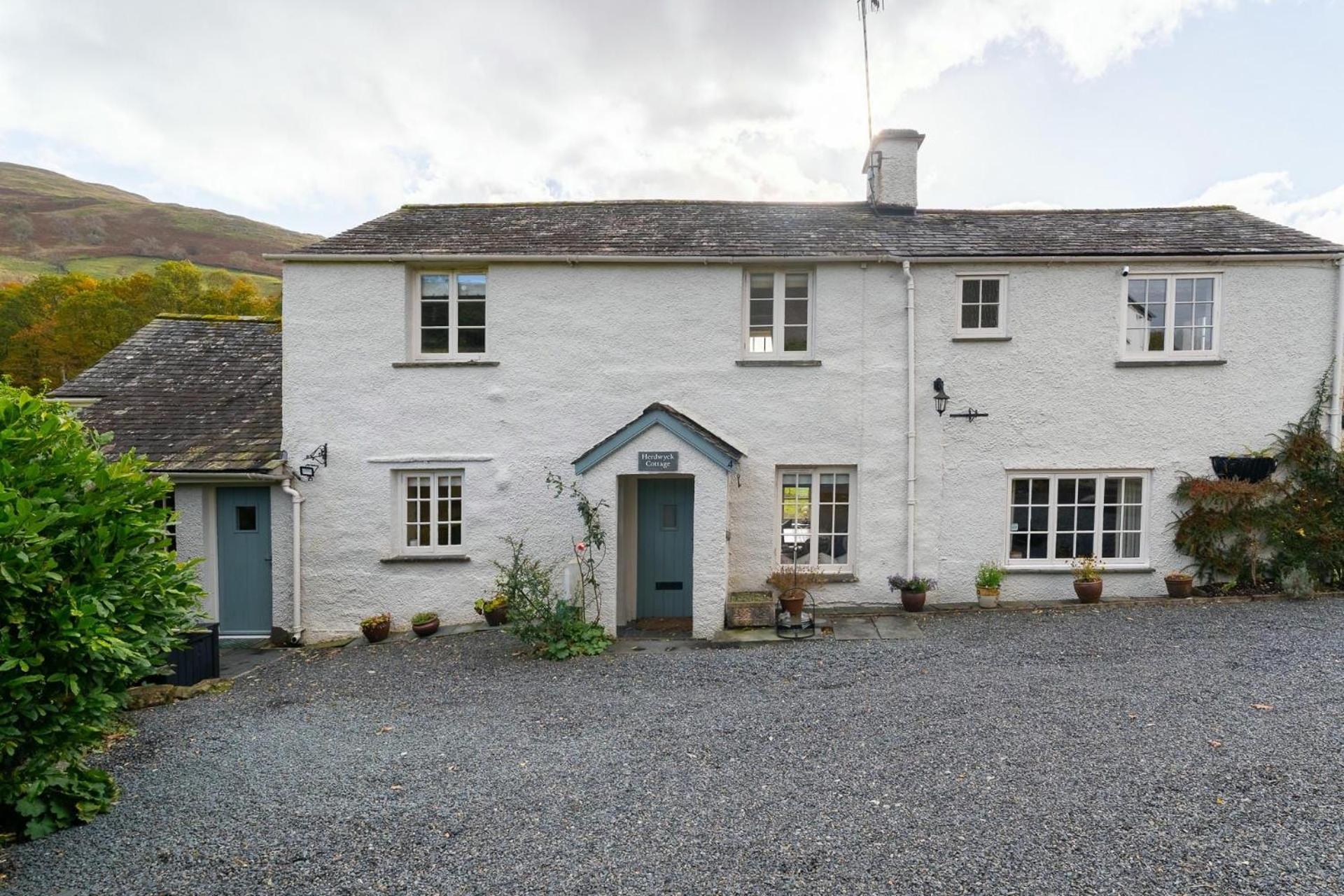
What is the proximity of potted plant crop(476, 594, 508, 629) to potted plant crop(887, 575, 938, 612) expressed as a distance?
6245mm

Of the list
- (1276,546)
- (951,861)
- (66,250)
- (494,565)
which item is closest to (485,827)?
(951,861)

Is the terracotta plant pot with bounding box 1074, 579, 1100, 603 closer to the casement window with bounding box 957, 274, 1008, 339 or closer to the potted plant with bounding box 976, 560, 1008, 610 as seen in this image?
the potted plant with bounding box 976, 560, 1008, 610

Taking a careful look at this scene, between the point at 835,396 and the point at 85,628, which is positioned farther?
the point at 835,396

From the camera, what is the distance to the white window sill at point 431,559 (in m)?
10.5

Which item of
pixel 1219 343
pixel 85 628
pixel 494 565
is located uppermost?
pixel 1219 343

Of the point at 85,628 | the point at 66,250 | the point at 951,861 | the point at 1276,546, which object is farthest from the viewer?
the point at 66,250

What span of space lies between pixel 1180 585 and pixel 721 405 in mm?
7770

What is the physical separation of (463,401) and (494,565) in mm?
2734

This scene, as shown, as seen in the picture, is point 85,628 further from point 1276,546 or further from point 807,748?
point 1276,546

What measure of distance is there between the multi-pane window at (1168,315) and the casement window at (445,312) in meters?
10.7

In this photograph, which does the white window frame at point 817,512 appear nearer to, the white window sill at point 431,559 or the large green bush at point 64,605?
the white window sill at point 431,559

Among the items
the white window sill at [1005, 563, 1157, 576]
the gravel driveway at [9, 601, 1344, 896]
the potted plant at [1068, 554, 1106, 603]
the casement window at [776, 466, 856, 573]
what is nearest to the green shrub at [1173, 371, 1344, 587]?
the white window sill at [1005, 563, 1157, 576]

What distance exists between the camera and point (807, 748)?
229 inches

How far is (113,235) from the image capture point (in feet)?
366
